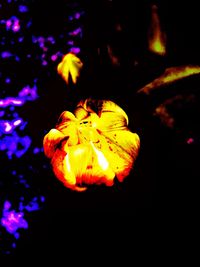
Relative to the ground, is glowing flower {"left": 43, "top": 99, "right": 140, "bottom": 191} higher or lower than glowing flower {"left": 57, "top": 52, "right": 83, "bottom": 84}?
lower

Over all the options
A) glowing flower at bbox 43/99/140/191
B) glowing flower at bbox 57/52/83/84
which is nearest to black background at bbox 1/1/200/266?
glowing flower at bbox 57/52/83/84

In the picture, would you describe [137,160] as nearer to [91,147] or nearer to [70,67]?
[91,147]

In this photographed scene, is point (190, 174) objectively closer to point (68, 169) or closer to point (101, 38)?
point (68, 169)

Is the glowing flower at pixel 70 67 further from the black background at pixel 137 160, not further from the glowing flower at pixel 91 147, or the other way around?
the glowing flower at pixel 91 147

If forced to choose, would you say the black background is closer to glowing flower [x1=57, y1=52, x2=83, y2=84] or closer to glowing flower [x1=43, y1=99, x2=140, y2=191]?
glowing flower [x1=57, y1=52, x2=83, y2=84]

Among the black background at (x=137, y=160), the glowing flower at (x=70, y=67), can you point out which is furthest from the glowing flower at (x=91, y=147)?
the glowing flower at (x=70, y=67)

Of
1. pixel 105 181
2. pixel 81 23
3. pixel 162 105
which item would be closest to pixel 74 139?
pixel 105 181
